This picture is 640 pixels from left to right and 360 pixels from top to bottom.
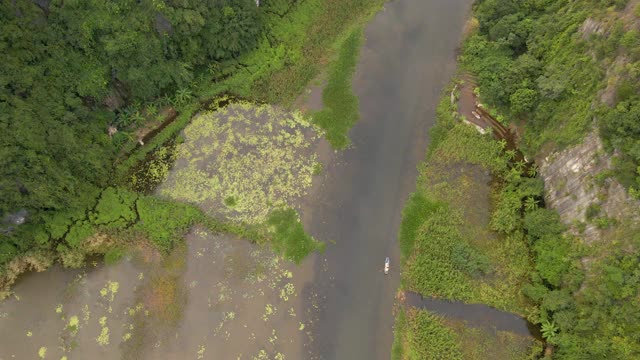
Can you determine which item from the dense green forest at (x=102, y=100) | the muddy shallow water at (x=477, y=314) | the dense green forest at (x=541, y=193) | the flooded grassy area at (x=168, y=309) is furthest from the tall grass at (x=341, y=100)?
the muddy shallow water at (x=477, y=314)

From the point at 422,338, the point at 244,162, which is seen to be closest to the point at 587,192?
the point at 422,338

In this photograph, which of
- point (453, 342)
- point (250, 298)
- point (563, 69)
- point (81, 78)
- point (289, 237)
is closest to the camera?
point (453, 342)

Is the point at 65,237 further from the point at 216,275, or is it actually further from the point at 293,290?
the point at 293,290

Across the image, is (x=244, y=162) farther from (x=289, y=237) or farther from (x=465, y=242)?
(x=465, y=242)

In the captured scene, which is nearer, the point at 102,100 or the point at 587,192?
the point at 587,192

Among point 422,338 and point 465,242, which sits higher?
point 465,242

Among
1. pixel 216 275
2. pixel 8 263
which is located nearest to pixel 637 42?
pixel 216 275

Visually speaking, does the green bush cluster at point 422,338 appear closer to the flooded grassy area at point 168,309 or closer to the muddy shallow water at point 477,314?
the muddy shallow water at point 477,314
